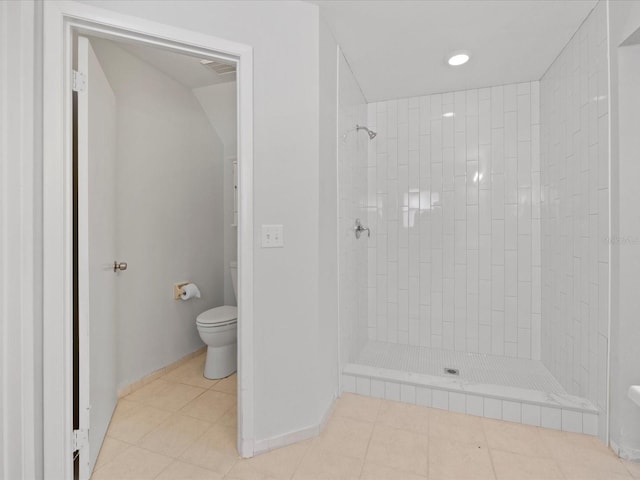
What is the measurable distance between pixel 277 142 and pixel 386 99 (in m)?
1.63

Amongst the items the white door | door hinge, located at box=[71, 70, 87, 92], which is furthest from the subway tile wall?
door hinge, located at box=[71, 70, 87, 92]

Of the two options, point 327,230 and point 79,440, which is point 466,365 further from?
point 79,440

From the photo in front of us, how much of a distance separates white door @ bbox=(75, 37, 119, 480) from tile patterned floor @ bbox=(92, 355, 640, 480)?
212mm

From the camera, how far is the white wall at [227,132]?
109 inches

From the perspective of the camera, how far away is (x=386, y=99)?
284cm

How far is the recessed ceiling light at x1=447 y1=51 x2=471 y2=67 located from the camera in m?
2.10

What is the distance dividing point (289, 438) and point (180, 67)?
8.36 ft

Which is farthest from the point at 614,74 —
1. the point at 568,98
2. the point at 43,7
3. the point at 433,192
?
the point at 43,7

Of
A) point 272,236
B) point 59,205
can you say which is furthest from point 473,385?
point 59,205

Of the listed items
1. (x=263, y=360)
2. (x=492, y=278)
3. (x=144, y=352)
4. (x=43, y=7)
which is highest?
(x=43, y=7)

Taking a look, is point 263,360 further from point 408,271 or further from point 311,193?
point 408,271

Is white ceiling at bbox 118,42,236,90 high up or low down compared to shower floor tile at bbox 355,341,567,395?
up

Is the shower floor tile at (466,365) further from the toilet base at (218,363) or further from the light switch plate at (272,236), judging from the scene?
the light switch plate at (272,236)

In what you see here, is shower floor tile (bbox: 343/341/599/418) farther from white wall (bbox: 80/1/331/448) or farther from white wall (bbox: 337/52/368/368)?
white wall (bbox: 80/1/331/448)
